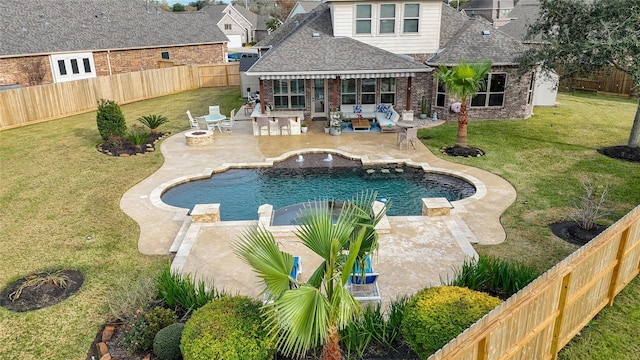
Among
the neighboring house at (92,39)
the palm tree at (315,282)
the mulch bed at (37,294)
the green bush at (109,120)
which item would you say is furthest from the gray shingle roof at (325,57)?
the neighboring house at (92,39)

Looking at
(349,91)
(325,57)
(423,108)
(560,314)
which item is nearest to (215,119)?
(325,57)

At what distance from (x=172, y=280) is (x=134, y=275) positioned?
1998 millimetres

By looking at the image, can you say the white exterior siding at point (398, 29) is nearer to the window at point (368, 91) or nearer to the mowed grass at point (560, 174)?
the window at point (368, 91)

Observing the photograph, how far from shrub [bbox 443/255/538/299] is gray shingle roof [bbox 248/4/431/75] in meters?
14.1

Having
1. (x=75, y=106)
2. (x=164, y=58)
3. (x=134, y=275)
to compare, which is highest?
(x=164, y=58)

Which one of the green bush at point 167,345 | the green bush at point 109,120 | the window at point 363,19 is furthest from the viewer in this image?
the window at point 363,19

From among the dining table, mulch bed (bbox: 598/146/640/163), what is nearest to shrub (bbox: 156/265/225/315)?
the dining table

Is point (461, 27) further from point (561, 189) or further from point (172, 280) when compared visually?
point (172, 280)

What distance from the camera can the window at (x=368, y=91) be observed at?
76.9 ft

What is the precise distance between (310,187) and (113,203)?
6.29 meters

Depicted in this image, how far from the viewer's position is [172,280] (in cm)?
841

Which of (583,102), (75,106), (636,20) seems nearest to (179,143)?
(75,106)

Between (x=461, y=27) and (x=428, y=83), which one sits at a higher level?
(x=461, y=27)

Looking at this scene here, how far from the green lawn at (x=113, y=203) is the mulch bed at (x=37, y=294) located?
0.20m
